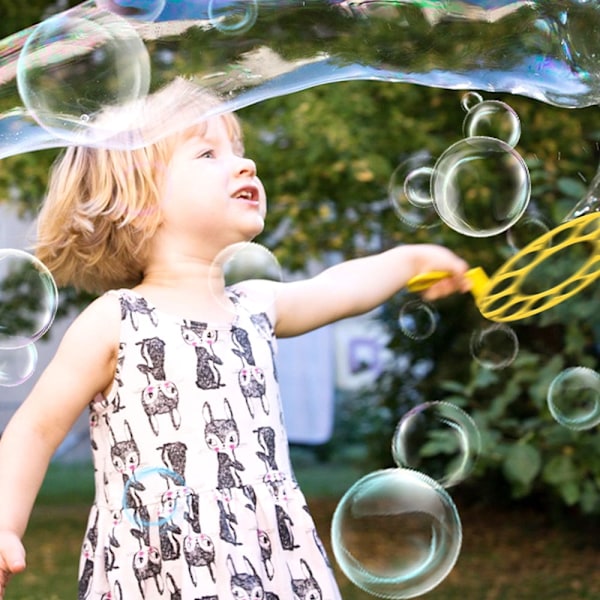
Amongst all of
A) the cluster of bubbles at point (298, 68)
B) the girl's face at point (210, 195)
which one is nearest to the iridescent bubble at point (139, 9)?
the cluster of bubbles at point (298, 68)

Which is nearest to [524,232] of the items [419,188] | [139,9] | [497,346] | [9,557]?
[497,346]

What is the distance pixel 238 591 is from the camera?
2.06 meters

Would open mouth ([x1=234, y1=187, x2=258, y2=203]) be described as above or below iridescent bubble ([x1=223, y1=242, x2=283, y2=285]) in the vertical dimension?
above

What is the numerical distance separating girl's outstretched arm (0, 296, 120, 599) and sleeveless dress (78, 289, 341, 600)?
0.04 meters

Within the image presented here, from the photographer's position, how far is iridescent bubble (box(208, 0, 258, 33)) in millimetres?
2512

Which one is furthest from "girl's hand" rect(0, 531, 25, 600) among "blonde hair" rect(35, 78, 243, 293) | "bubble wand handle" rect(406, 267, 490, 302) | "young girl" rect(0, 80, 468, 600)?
"bubble wand handle" rect(406, 267, 490, 302)

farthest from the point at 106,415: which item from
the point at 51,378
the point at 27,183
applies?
the point at 27,183

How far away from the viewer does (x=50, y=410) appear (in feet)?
7.11

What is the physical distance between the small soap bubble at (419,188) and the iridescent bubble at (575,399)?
24.6 inches

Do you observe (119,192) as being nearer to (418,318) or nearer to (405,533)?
(405,533)

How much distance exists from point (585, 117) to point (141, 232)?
358cm

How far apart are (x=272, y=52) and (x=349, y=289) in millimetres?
516

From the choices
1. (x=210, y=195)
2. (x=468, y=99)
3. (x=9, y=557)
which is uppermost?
(x=468, y=99)

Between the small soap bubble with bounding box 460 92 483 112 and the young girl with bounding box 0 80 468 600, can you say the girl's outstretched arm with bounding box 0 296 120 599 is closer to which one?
the young girl with bounding box 0 80 468 600
